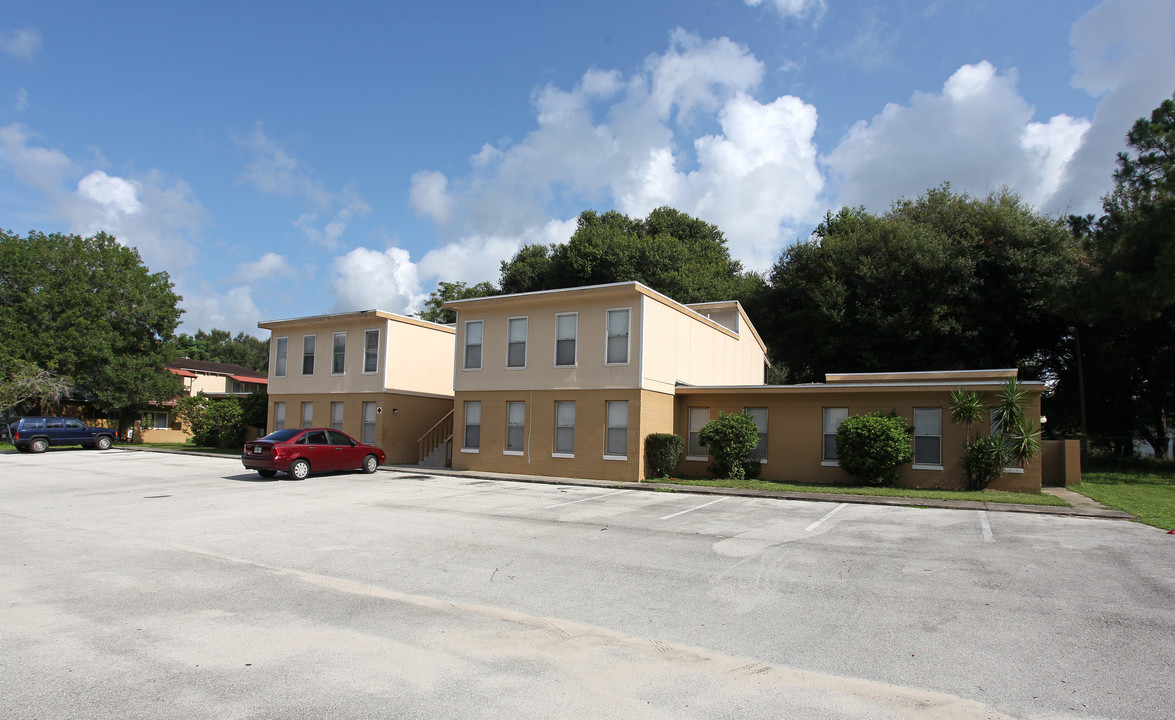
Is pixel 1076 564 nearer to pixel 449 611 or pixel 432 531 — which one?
pixel 449 611

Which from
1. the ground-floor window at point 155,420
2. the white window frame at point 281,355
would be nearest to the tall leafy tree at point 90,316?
the ground-floor window at point 155,420

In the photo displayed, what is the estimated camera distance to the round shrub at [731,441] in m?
20.2

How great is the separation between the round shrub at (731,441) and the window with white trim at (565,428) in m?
4.06

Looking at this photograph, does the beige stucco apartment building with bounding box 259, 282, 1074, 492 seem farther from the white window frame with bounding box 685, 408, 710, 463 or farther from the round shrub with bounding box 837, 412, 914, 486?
the round shrub with bounding box 837, 412, 914, 486

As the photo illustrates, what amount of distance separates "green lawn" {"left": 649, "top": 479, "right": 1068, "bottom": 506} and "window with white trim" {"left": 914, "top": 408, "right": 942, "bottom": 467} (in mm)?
1129

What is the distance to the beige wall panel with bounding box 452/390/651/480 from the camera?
68.0 feet

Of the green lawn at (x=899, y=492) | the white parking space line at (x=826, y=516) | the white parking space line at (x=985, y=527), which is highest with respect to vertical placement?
the green lawn at (x=899, y=492)

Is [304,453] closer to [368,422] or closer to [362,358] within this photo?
[368,422]

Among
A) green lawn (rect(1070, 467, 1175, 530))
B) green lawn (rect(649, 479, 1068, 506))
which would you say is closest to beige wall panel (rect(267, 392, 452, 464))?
green lawn (rect(649, 479, 1068, 506))

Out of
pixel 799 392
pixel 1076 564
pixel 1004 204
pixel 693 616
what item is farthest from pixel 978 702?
pixel 1004 204

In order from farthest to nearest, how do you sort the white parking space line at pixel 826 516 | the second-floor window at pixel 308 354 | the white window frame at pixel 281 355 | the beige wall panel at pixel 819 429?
the white window frame at pixel 281 355, the second-floor window at pixel 308 354, the beige wall panel at pixel 819 429, the white parking space line at pixel 826 516

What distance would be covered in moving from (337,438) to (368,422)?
5278mm

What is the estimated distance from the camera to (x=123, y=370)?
39594 millimetres

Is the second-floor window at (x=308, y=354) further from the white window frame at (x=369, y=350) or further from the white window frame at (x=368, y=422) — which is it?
the white window frame at (x=368, y=422)
